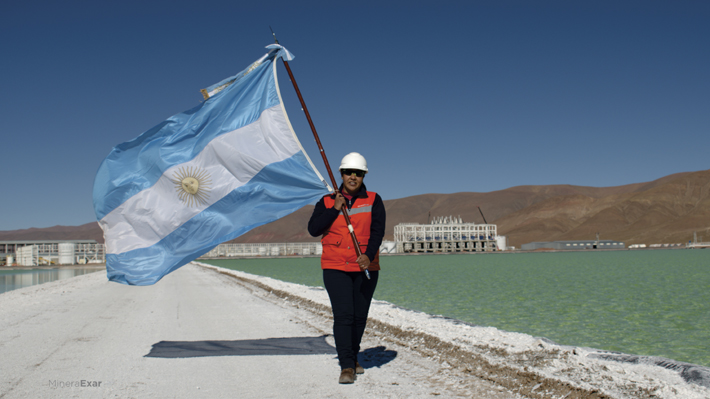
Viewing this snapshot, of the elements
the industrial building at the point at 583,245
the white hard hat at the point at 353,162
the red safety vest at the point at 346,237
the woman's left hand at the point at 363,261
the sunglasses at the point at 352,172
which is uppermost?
the white hard hat at the point at 353,162

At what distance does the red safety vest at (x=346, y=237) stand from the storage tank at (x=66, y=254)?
14642cm

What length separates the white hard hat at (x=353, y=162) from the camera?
596cm

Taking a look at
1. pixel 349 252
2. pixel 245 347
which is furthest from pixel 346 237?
pixel 245 347

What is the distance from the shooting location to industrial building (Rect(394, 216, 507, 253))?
16500 centimetres

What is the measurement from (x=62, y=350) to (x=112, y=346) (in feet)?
2.19

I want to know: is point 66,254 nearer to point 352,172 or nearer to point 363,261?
point 352,172

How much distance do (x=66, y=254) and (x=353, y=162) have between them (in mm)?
150449

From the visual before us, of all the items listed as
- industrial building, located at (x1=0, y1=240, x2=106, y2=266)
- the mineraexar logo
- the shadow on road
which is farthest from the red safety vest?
industrial building, located at (x1=0, y1=240, x2=106, y2=266)

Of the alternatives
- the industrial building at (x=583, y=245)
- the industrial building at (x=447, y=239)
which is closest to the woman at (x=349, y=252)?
the industrial building at (x=447, y=239)

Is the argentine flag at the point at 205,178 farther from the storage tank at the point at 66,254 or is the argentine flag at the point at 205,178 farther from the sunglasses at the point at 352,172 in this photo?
the storage tank at the point at 66,254

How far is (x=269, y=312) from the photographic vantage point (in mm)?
13031

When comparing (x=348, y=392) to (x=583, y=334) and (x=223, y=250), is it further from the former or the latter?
(x=223, y=250)

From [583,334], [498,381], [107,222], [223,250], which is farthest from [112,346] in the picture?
[223,250]

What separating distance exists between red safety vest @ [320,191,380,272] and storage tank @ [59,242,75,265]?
146 metres
